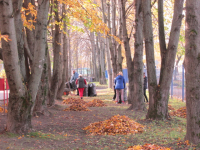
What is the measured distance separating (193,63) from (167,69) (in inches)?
129

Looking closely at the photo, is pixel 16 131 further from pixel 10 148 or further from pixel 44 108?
pixel 44 108

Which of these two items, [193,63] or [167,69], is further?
[167,69]

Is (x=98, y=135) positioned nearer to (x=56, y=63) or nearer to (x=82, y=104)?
(x=82, y=104)

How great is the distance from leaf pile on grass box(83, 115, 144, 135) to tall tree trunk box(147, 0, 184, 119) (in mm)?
1366

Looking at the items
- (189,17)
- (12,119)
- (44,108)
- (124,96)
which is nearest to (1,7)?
(12,119)

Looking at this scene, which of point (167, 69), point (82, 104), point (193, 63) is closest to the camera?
point (193, 63)

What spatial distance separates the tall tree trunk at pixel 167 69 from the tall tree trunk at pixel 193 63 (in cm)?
272

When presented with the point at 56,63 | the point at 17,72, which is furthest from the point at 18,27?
the point at 56,63

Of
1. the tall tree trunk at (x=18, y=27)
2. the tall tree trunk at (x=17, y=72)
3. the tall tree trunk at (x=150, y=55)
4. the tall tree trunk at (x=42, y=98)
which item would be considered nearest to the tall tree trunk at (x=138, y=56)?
the tall tree trunk at (x=150, y=55)

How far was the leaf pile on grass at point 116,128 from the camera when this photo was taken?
23.6 ft

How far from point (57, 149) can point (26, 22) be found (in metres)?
5.07

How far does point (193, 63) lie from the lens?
5180 millimetres

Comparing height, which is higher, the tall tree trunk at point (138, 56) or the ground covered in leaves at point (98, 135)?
the tall tree trunk at point (138, 56)

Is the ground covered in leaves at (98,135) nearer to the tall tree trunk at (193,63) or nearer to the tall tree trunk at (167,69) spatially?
the tall tree trunk at (167,69)
